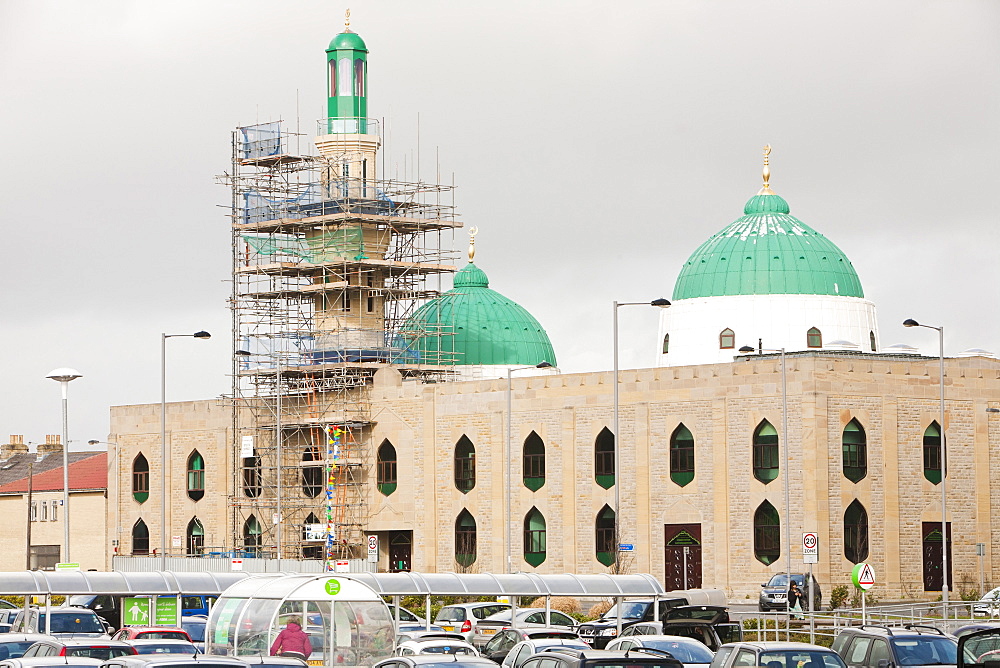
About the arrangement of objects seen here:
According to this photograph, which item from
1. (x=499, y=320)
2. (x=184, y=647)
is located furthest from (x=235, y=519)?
(x=184, y=647)

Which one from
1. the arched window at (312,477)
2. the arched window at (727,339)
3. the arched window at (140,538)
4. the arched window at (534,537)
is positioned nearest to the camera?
the arched window at (534,537)

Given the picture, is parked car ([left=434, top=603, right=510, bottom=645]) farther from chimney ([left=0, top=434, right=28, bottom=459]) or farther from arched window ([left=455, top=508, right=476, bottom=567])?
chimney ([left=0, top=434, right=28, bottom=459])

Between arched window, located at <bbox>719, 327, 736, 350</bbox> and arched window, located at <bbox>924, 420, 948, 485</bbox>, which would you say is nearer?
arched window, located at <bbox>924, 420, 948, 485</bbox>

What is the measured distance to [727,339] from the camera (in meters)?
78.8

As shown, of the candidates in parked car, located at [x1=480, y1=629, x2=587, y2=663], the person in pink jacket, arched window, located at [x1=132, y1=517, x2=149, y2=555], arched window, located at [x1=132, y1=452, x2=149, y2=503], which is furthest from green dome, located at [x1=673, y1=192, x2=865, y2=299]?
the person in pink jacket

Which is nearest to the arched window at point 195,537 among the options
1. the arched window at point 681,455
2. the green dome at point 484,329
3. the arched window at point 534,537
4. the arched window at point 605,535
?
the green dome at point 484,329

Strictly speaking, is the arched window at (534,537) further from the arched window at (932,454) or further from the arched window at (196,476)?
the arched window at (196,476)

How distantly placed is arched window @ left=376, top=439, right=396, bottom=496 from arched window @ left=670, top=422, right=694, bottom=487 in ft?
43.2

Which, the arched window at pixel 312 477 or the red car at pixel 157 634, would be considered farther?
the arched window at pixel 312 477

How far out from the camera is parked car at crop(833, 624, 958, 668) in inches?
1091

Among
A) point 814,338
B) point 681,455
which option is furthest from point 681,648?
point 814,338

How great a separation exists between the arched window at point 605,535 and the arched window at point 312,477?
1340 centimetres

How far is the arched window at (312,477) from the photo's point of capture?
7506 cm

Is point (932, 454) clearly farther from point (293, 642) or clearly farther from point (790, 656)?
point (790, 656)
